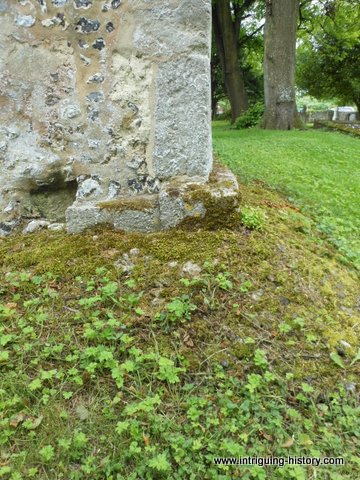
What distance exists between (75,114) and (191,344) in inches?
68.7

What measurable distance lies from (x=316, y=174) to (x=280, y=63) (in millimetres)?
6865

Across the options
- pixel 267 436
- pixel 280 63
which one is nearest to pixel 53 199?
pixel 267 436

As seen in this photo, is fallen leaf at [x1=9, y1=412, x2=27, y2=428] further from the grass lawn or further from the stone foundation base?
the grass lawn

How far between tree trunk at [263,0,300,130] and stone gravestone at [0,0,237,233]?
9655mm

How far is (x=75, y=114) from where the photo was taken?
2.76 m

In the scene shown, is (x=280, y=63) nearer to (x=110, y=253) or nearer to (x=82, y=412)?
(x=110, y=253)

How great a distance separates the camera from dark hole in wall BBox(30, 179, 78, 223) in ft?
9.74

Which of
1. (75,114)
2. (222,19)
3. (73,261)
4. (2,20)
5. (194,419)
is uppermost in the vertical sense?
(222,19)

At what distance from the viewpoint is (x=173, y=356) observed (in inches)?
81.2

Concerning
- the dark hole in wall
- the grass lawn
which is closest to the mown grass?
the dark hole in wall

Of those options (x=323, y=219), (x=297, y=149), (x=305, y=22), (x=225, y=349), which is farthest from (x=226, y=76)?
(x=225, y=349)

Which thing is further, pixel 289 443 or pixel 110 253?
pixel 110 253

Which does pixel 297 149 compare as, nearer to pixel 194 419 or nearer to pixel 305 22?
pixel 194 419

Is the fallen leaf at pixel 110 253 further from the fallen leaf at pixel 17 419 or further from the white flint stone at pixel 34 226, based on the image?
the fallen leaf at pixel 17 419
